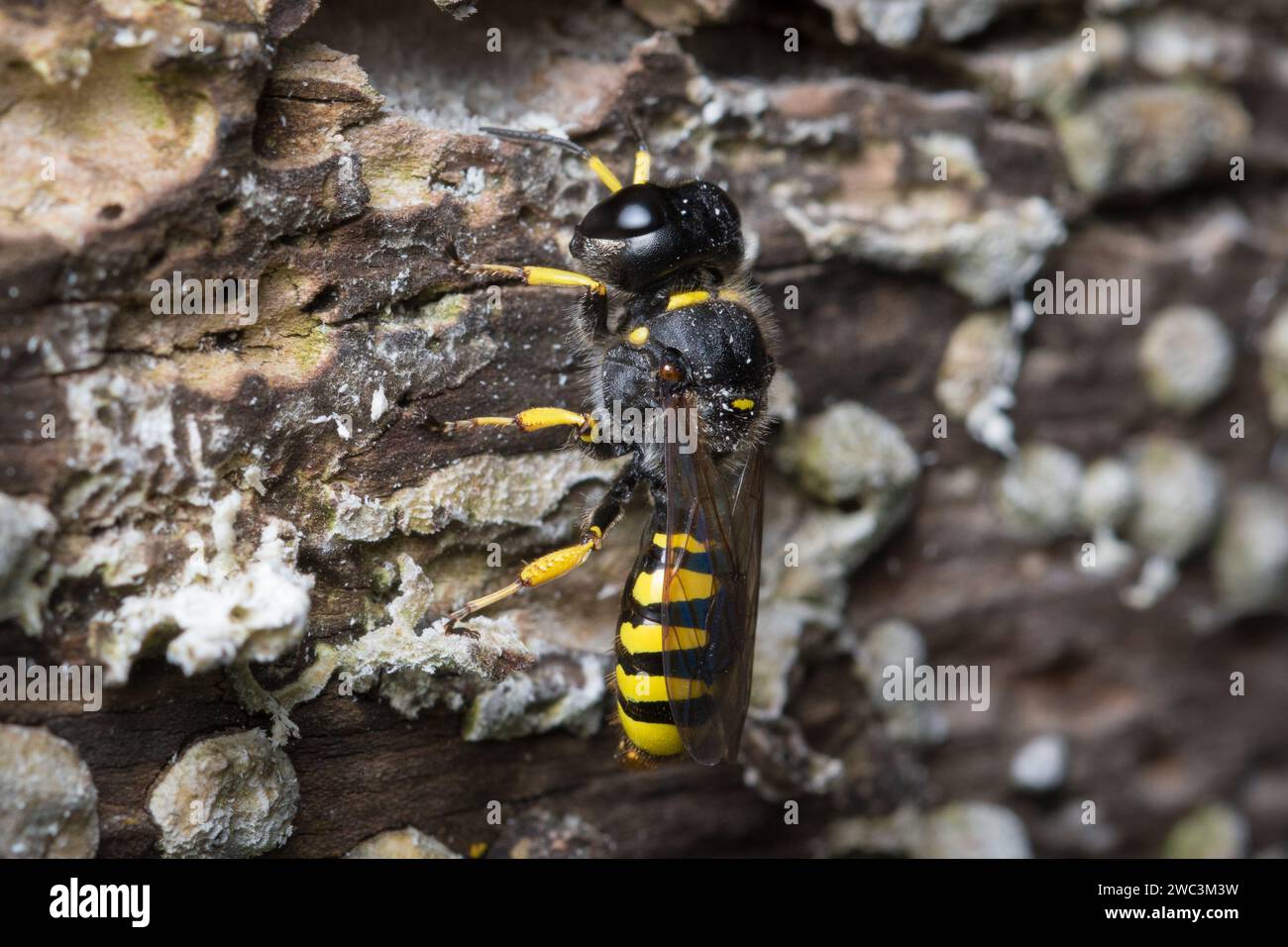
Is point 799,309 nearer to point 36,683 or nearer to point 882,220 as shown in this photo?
point 882,220

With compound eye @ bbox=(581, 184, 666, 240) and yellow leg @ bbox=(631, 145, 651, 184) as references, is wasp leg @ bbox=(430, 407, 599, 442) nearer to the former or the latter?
compound eye @ bbox=(581, 184, 666, 240)

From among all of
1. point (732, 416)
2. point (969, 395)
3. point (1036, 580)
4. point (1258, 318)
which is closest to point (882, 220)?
point (969, 395)
